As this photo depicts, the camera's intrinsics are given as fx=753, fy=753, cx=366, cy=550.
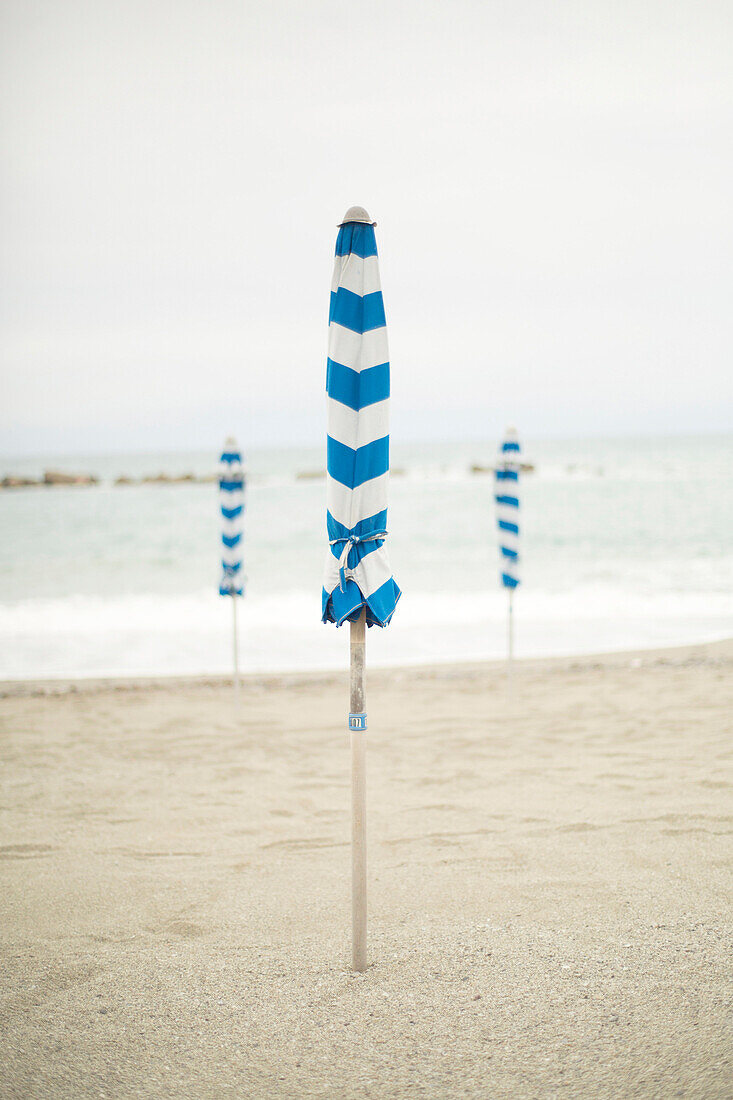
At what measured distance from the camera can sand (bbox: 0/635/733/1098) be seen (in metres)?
2.47

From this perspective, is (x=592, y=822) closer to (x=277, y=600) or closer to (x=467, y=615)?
(x=467, y=615)

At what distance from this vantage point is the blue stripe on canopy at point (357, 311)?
2648 mm

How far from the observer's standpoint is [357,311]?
2.65 meters

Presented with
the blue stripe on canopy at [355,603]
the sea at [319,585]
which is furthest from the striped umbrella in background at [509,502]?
the blue stripe on canopy at [355,603]

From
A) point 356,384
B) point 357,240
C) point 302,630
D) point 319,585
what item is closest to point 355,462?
point 356,384

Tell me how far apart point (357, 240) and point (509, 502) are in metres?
4.74

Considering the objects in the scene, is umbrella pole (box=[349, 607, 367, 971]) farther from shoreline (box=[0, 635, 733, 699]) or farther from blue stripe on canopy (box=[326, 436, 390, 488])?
shoreline (box=[0, 635, 733, 699])

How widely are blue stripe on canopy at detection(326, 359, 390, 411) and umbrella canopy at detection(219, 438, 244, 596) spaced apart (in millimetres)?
4567

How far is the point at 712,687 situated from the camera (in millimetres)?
7809

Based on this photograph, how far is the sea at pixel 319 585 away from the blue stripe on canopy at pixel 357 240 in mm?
7875

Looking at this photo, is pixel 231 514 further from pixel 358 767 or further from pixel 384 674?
pixel 358 767

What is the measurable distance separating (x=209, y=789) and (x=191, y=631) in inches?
301

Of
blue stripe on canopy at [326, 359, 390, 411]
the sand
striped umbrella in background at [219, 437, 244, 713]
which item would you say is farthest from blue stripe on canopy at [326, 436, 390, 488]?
striped umbrella in background at [219, 437, 244, 713]

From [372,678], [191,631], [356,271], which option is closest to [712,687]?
[372,678]
